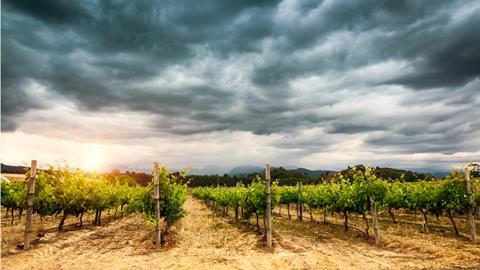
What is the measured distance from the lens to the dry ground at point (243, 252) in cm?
1024

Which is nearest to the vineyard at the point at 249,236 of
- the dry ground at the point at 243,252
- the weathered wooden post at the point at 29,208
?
the dry ground at the point at 243,252

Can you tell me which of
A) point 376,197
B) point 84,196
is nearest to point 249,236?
point 376,197

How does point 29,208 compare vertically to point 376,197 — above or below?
below

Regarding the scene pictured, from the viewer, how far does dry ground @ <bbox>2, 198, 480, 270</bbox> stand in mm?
10242

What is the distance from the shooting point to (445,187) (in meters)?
16.0

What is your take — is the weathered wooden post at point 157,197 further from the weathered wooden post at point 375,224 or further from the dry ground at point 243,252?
the weathered wooden post at point 375,224

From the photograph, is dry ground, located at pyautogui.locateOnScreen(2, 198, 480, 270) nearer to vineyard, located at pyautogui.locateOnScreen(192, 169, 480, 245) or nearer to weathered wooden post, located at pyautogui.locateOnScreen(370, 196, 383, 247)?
weathered wooden post, located at pyautogui.locateOnScreen(370, 196, 383, 247)

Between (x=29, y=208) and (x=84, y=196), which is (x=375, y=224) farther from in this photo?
(x=84, y=196)

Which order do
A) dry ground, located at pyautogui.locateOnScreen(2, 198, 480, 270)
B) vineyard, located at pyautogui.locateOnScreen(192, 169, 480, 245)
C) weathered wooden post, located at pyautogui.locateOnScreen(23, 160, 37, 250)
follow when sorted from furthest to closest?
vineyard, located at pyautogui.locateOnScreen(192, 169, 480, 245) < weathered wooden post, located at pyautogui.locateOnScreen(23, 160, 37, 250) < dry ground, located at pyautogui.locateOnScreen(2, 198, 480, 270)

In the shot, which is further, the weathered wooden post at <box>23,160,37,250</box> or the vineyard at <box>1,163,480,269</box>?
the weathered wooden post at <box>23,160,37,250</box>

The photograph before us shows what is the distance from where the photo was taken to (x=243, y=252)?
12.1 meters

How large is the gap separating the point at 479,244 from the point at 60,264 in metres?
16.1

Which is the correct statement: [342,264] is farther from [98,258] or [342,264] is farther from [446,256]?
[98,258]

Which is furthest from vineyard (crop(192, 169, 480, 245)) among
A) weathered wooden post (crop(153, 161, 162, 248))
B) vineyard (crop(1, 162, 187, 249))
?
weathered wooden post (crop(153, 161, 162, 248))
